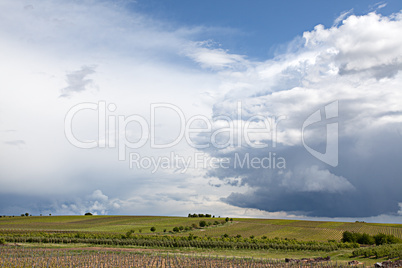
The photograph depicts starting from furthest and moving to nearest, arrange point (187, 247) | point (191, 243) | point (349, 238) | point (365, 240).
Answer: point (349, 238), point (365, 240), point (191, 243), point (187, 247)

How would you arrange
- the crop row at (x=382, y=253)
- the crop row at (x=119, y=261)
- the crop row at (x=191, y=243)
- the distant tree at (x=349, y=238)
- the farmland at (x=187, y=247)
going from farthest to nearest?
the distant tree at (x=349, y=238) → the crop row at (x=191, y=243) → the crop row at (x=382, y=253) → the farmland at (x=187, y=247) → the crop row at (x=119, y=261)

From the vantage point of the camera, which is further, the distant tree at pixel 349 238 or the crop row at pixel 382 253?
the distant tree at pixel 349 238

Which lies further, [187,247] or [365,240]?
[365,240]

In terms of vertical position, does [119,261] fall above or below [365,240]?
above

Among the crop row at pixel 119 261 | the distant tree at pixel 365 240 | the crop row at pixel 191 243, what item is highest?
→ the crop row at pixel 119 261

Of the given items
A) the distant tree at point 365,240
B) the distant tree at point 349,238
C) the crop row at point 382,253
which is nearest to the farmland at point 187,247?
the crop row at point 382,253

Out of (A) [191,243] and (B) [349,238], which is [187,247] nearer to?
(A) [191,243]

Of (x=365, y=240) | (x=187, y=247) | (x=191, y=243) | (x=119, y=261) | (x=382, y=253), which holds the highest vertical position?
(x=119, y=261)

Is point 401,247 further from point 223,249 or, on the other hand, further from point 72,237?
point 72,237

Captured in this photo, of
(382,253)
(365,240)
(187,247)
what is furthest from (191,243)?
(365,240)

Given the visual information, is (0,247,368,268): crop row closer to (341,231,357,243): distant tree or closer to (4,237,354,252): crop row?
(4,237,354,252): crop row

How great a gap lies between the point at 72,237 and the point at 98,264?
109 ft

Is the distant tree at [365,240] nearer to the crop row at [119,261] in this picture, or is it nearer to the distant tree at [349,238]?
the distant tree at [349,238]

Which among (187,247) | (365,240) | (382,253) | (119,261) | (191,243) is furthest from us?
(365,240)
